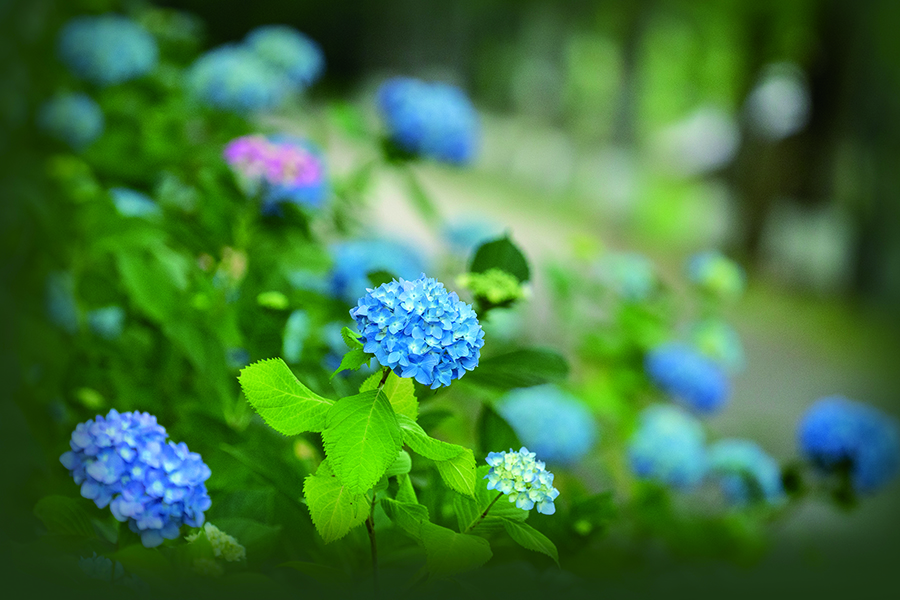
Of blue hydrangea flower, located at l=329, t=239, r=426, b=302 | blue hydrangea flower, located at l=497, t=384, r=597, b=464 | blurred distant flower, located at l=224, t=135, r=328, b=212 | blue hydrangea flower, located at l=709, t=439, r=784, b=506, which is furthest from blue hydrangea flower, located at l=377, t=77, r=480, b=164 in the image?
blue hydrangea flower, located at l=709, t=439, r=784, b=506

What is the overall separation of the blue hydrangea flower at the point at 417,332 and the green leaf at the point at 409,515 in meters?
0.08

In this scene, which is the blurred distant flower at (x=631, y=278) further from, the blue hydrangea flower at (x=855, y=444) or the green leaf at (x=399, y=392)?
the green leaf at (x=399, y=392)

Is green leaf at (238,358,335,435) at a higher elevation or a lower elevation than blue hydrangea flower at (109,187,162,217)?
lower

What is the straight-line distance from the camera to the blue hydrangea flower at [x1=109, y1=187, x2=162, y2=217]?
0.98 m

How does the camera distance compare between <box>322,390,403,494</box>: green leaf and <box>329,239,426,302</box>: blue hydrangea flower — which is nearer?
<box>322,390,403,494</box>: green leaf

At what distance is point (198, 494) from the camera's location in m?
0.50

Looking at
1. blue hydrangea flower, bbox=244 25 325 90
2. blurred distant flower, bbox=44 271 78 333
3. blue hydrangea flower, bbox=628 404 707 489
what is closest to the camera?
blurred distant flower, bbox=44 271 78 333

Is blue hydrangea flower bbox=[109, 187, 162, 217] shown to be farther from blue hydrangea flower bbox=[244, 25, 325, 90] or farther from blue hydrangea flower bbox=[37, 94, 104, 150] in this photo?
blue hydrangea flower bbox=[244, 25, 325, 90]

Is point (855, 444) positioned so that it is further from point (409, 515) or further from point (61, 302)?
point (61, 302)

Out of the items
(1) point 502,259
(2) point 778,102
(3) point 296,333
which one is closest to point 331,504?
(1) point 502,259

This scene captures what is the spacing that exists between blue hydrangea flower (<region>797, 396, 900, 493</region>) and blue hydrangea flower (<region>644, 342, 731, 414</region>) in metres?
0.20

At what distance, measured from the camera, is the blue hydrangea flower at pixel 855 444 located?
3.59ft

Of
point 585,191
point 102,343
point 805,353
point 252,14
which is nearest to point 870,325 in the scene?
point 805,353

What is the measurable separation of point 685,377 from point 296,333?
715 millimetres
